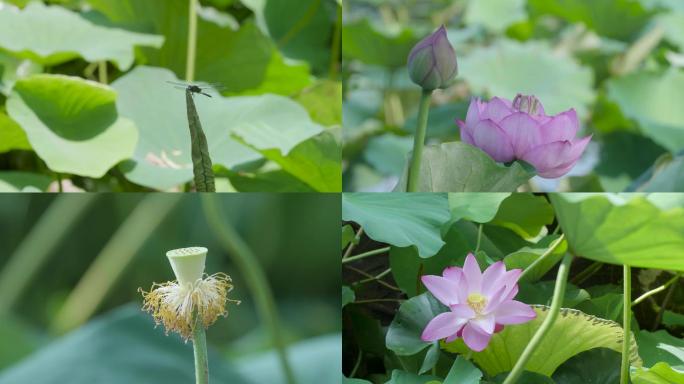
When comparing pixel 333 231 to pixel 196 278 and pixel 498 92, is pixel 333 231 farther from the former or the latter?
pixel 498 92

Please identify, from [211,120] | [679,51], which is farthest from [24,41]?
[679,51]

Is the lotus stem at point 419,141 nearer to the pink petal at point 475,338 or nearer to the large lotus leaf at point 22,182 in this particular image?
the pink petal at point 475,338

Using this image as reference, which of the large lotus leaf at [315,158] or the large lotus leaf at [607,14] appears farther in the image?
the large lotus leaf at [607,14]

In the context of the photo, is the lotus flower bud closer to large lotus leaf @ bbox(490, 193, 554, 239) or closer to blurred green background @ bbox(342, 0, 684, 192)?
large lotus leaf @ bbox(490, 193, 554, 239)

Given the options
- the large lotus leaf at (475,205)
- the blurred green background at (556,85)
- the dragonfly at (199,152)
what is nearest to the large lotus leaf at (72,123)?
the dragonfly at (199,152)

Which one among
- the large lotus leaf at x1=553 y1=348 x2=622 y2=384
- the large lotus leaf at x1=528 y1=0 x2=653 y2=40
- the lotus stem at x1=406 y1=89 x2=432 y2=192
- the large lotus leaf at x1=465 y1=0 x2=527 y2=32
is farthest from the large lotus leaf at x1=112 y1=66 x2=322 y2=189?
the large lotus leaf at x1=465 y1=0 x2=527 y2=32

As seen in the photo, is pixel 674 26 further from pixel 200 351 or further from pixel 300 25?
pixel 200 351

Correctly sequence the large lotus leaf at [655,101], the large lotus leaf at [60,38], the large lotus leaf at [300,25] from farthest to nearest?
the large lotus leaf at [655,101]
the large lotus leaf at [300,25]
the large lotus leaf at [60,38]
